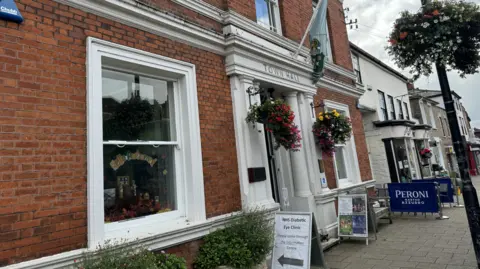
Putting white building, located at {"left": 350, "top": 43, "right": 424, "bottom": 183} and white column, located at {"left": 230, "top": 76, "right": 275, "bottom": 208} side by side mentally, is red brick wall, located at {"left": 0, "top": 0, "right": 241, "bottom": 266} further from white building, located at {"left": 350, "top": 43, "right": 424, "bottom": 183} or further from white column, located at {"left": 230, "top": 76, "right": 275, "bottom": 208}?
white building, located at {"left": 350, "top": 43, "right": 424, "bottom": 183}

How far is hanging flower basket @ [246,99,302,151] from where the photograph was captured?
197 inches

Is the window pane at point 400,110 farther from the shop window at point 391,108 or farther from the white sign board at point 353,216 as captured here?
the white sign board at point 353,216

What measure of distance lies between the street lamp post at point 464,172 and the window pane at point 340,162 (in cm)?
406

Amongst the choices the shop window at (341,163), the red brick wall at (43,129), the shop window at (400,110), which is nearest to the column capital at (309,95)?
the shop window at (341,163)

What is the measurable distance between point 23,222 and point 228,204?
269cm

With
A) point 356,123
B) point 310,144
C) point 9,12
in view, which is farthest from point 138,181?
point 356,123

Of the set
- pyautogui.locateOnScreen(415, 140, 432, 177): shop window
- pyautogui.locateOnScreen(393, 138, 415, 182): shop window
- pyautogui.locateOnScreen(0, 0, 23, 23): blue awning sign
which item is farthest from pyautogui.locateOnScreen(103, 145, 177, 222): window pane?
pyautogui.locateOnScreen(415, 140, 432, 177): shop window

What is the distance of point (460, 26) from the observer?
429 centimetres

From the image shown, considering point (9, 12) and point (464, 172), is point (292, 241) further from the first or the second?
point (9, 12)

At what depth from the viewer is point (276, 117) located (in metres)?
4.97

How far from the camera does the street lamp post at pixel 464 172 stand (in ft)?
13.6

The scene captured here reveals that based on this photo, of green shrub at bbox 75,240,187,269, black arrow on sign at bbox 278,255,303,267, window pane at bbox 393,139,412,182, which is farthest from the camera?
window pane at bbox 393,139,412,182

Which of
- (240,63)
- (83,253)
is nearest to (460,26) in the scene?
(240,63)

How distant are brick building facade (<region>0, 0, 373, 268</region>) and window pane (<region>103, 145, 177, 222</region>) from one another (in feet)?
0.06
